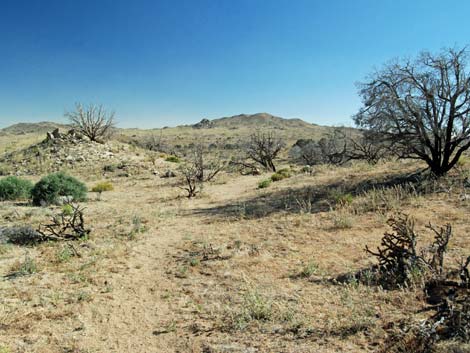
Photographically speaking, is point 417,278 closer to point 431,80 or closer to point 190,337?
point 190,337

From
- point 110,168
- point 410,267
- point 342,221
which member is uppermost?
point 110,168

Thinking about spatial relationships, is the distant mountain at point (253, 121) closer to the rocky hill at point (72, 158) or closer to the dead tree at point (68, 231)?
the rocky hill at point (72, 158)

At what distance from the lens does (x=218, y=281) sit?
5.20 metres

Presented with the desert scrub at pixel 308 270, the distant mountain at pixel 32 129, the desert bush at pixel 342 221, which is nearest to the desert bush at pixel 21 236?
the desert scrub at pixel 308 270

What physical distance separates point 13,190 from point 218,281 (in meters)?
11.5

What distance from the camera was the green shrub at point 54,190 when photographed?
11672mm

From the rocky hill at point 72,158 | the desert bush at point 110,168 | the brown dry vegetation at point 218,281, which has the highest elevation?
the rocky hill at point 72,158

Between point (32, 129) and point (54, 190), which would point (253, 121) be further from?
point (54, 190)

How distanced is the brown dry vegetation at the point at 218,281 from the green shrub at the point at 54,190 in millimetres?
1312

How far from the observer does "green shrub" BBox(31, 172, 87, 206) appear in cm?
1167

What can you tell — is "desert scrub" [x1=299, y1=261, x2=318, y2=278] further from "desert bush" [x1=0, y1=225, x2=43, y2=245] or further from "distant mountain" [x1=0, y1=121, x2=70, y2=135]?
"distant mountain" [x1=0, y1=121, x2=70, y2=135]

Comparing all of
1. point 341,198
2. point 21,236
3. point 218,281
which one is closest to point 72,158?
point 21,236

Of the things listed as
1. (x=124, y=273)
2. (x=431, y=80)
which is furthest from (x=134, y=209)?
(x=431, y=80)

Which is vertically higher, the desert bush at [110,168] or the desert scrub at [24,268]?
the desert bush at [110,168]
